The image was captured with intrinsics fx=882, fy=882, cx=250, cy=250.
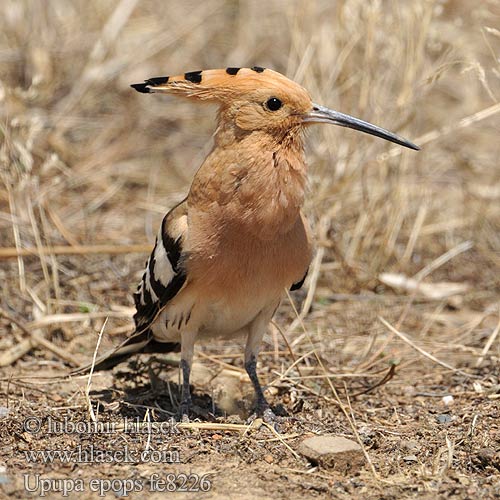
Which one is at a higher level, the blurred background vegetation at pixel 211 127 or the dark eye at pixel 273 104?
the dark eye at pixel 273 104

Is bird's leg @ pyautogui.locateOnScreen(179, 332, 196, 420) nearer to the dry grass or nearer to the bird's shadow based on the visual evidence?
the bird's shadow

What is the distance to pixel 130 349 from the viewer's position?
12.4 feet

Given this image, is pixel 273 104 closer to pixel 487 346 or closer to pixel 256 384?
pixel 256 384

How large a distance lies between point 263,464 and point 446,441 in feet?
2.16

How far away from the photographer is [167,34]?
23.0 ft

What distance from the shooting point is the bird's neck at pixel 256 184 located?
3.11 metres

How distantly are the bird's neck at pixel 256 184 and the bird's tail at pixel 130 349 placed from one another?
77cm

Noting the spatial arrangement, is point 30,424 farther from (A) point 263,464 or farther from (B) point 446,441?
(B) point 446,441

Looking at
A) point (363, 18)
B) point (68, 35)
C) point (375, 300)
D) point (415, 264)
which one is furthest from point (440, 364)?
point (68, 35)

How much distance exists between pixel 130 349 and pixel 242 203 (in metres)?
1.01

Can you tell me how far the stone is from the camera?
2799 millimetres

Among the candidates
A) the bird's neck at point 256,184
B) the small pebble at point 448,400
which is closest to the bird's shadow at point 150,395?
the bird's neck at point 256,184

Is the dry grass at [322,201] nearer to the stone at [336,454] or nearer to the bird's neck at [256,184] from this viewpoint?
the stone at [336,454]

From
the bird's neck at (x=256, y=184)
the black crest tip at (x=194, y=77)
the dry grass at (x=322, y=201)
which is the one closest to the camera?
the bird's neck at (x=256, y=184)
